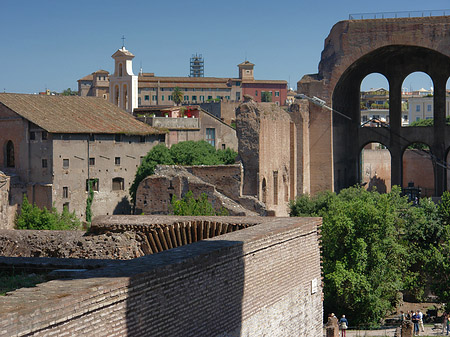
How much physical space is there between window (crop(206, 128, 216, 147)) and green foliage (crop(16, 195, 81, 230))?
12540 millimetres

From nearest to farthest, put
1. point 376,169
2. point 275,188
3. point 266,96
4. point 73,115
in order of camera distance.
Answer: point 275,188 < point 73,115 < point 376,169 < point 266,96

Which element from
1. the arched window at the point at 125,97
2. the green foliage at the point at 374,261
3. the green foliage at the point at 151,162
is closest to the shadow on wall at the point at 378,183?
the arched window at the point at 125,97

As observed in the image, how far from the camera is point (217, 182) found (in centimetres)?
2795

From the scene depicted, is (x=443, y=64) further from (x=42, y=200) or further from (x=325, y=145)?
(x=42, y=200)

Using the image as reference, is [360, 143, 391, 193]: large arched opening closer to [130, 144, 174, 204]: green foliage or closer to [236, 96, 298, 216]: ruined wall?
[236, 96, 298, 216]: ruined wall

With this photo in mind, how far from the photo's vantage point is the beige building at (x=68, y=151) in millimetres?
33875

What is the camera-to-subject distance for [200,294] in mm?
8484

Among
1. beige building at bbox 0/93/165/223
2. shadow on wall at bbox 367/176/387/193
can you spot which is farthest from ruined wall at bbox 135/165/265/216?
shadow on wall at bbox 367/176/387/193

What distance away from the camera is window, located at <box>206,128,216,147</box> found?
43312mm

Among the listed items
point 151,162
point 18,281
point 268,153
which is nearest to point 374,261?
point 268,153

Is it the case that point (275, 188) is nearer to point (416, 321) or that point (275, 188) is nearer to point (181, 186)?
point (181, 186)

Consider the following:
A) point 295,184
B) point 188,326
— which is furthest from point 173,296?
point 295,184

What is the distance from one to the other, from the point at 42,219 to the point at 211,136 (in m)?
15.7

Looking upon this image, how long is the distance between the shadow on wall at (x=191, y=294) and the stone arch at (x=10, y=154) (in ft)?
90.6
